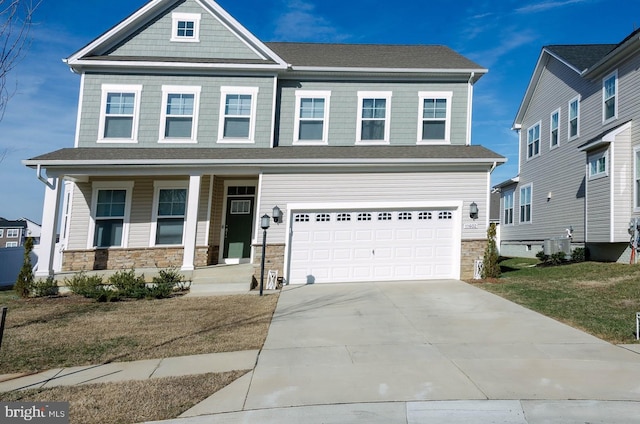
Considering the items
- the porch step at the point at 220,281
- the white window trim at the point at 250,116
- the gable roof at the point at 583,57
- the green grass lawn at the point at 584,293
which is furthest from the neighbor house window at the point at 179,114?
the gable roof at the point at 583,57

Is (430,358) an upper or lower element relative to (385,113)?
lower

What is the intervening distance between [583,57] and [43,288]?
20.8 metres

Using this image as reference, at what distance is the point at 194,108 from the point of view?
43.3 feet

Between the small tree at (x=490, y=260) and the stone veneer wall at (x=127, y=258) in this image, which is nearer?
the small tree at (x=490, y=260)

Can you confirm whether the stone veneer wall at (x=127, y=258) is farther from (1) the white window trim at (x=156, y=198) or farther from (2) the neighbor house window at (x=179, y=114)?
(2) the neighbor house window at (x=179, y=114)

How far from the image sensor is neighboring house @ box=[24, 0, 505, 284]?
1209 cm

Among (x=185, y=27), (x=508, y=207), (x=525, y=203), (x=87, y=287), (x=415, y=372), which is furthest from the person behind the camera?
(x=508, y=207)

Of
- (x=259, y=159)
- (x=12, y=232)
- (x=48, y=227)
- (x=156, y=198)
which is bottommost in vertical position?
(x=12, y=232)

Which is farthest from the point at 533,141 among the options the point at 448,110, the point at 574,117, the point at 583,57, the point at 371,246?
the point at 371,246

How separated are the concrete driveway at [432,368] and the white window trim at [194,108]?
24.1ft

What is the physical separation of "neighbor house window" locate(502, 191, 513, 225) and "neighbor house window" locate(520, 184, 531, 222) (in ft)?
3.98

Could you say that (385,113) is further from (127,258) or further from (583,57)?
(583,57)

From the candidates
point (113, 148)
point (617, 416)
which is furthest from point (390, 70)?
point (617, 416)

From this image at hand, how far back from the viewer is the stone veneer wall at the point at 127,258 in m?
13.2
